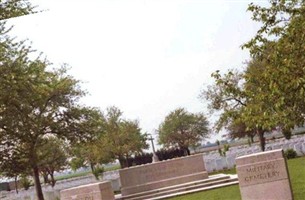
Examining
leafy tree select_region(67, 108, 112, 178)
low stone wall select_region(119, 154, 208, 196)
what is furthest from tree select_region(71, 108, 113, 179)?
low stone wall select_region(119, 154, 208, 196)

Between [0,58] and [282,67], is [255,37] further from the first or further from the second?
[0,58]

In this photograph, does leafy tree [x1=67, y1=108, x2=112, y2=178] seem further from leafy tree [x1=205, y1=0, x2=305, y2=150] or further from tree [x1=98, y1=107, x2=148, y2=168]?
leafy tree [x1=205, y1=0, x2=305, y2=150]

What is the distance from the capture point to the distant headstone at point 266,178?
1452 cm

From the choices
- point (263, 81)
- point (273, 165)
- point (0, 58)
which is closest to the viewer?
point (273, 165)

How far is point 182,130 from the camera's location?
78625 mm

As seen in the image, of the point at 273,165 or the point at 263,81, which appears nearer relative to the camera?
the point at 273,165

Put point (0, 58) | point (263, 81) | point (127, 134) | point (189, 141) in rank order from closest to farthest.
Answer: point (263, 81) → point (0, 58) → point (127, 134) → point (189, 141)

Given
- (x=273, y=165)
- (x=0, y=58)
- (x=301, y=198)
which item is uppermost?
(x=0, y=58)

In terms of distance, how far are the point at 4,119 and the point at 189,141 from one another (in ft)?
182

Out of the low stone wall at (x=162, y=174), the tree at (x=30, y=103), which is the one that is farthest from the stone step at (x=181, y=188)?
the tree at (x=30, y=103)

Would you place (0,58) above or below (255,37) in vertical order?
above

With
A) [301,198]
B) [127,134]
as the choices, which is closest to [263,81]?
[301,198]

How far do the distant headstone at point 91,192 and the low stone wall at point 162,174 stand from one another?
36.7 feet

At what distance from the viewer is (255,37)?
52.0 feet
